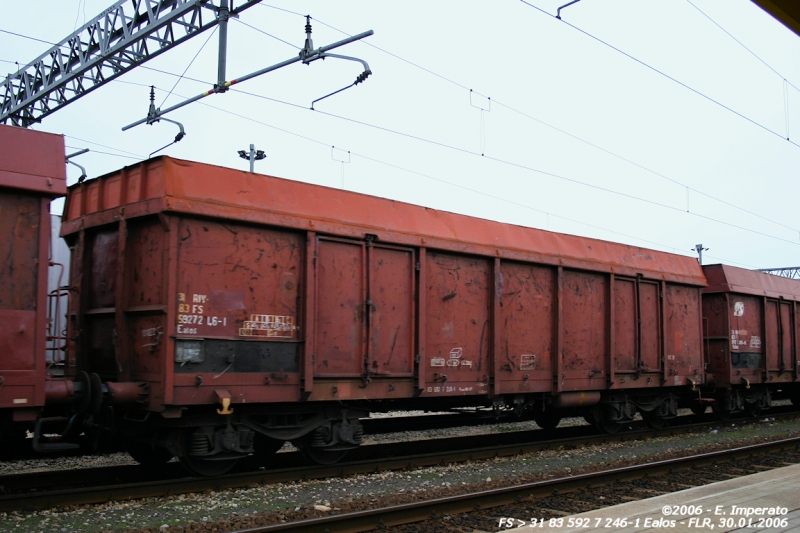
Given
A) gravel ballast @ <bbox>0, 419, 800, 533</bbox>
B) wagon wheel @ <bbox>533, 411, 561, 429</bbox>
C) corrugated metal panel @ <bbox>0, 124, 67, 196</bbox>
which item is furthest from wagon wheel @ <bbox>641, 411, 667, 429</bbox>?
corrugated metal panel @ <bbox>0, 124, 67, 196</bbox>

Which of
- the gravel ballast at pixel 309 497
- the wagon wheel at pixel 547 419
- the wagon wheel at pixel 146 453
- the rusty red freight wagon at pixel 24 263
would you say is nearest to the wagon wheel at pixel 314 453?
the gravel ballast at pixel 309 497

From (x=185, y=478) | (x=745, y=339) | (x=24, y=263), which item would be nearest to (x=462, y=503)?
(x=185, y=478)

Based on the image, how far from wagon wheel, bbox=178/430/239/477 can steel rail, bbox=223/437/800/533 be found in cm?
231

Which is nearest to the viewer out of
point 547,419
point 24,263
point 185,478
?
point 24,263

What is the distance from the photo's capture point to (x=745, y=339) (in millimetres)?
16141

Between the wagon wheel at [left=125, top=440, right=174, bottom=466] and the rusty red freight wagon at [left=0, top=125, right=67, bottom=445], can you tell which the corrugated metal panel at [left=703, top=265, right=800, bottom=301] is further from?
the rusty red freight wagon at [left=0, top=125, right=67, bottom=445]

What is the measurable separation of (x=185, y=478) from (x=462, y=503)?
3042 millimetres

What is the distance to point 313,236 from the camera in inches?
329

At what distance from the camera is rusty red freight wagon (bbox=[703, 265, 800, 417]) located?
1567 centimetres

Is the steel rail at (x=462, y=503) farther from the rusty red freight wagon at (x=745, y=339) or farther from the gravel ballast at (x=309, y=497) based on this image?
the rusty red freight wagon at (x=745, y=339)

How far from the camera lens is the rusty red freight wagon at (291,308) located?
746cm

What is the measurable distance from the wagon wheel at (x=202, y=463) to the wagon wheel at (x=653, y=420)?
909 cm

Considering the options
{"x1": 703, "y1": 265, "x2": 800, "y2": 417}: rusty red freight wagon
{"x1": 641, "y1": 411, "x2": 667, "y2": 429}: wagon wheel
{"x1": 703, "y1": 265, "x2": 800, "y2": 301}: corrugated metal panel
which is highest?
{"x1": 703, "y1": 265, "x2": 800, "y2": 301}: corrugated metal panel

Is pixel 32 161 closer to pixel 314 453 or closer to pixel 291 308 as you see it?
pixel 291 308
